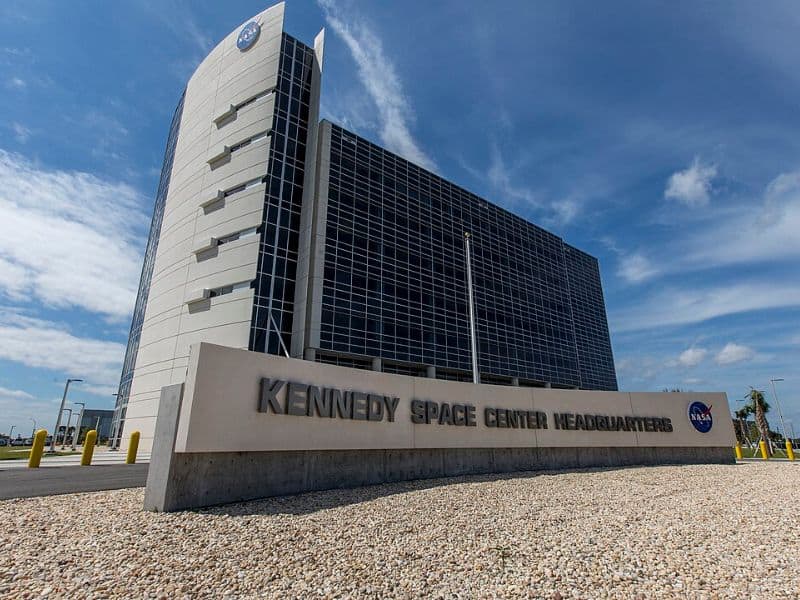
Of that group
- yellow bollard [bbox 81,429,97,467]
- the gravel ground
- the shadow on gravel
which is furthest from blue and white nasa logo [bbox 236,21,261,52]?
the shadow on gravel

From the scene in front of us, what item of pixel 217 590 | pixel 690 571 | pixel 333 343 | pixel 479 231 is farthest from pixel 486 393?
pixel 479 231

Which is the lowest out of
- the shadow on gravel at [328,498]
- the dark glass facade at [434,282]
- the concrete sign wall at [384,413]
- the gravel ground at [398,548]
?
the gravel ground at [398,548]

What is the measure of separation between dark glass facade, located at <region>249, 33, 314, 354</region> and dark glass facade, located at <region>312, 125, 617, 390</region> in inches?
123

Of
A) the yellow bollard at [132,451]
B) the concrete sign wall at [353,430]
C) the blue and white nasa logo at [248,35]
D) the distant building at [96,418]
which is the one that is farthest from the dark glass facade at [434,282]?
the distant building at [96,418]

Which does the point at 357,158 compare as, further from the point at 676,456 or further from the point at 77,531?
the point at 77,531

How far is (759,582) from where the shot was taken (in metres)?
5.81

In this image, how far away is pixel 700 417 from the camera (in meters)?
22.4

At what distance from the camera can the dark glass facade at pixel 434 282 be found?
119 feet

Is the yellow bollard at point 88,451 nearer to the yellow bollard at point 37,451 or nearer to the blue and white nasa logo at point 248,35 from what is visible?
the yellow bollard at point 37,451

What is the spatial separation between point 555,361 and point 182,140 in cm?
5062

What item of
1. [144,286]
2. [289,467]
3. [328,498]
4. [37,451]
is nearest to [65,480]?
[37,451]

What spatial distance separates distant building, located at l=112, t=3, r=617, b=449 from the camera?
33375 millimetres

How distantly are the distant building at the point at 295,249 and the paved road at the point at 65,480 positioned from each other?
1652 cm

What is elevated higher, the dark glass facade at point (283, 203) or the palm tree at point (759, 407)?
the dark glass facade at point (283, 203)
